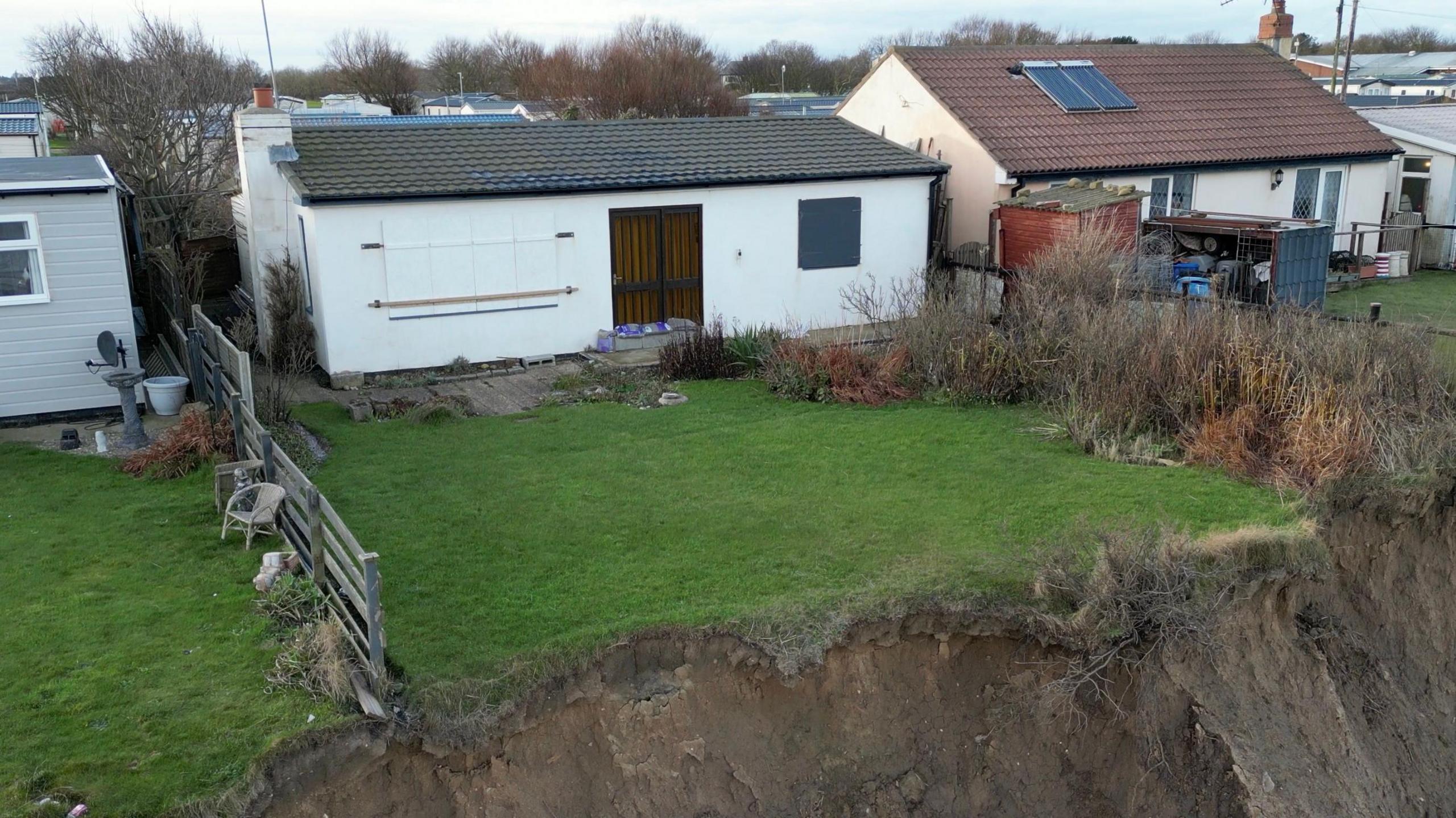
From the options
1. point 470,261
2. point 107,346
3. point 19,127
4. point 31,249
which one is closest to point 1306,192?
point 470,261

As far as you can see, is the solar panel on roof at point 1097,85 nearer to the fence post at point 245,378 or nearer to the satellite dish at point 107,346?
the fence post at point 245,378

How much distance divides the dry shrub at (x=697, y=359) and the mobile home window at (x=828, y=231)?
8.96ft

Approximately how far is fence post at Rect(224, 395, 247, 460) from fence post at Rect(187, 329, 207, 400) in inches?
78.7

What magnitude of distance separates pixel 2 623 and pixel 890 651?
6242 millimetres

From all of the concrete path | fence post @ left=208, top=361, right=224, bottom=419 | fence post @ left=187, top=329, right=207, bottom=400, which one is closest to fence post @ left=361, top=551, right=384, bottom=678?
fence post @ left=208, top=361, right=224, bottom=419

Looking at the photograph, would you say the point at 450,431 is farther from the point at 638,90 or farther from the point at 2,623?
the point at 638,90

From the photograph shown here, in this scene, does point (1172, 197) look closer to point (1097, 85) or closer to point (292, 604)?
point (1097, 85)

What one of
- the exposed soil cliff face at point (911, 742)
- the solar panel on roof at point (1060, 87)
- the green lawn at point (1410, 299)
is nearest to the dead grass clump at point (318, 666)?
the exposed soil cliff face at point (911, 742)

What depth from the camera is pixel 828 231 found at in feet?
56.0

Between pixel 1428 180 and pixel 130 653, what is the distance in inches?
996

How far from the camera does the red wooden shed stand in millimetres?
16469

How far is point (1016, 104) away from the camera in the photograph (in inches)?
810

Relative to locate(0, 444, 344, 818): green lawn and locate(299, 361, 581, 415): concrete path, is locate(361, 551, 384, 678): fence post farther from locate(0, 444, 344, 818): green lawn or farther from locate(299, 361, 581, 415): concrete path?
locate(299, 361, 581, 415): concrete path

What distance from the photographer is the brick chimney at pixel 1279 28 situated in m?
26.5
